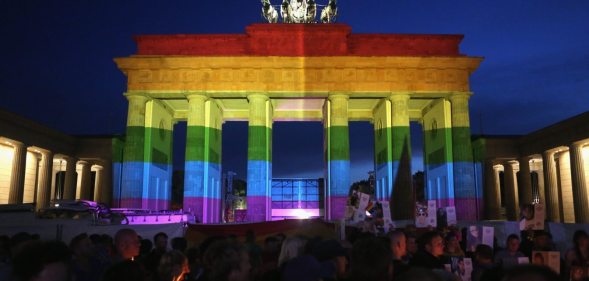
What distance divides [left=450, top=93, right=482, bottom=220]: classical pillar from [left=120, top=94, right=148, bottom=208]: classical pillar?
88.9 feet

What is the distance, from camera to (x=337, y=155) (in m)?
40.8

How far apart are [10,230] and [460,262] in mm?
15317

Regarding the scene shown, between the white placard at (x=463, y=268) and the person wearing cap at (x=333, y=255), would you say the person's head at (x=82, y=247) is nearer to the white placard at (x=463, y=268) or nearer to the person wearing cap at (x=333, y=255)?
the person wearing cap at (x=333, y=255)

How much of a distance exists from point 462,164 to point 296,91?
51.3 feet

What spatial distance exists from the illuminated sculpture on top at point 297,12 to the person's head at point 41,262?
4289cm

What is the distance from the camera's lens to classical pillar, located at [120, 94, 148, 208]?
39875 mm

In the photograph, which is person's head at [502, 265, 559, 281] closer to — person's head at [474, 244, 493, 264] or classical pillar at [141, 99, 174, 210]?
person's head at [474, 244, 493, 264]

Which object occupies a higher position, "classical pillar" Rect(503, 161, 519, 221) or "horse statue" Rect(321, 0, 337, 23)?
"horse statue" Rect(321, 0, 337, 23)

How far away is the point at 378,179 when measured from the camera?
4678cm

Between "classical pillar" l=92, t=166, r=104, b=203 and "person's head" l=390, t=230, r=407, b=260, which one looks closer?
"person's head" l=390, t=230, r=407, b=260

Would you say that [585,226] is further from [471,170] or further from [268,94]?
[268,94]

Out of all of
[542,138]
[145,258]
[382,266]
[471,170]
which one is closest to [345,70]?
[471,170]

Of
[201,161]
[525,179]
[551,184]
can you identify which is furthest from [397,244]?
[525,179]

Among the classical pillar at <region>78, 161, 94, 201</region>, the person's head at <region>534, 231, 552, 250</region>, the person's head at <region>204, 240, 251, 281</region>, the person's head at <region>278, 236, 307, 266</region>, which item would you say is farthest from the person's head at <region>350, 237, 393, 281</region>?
the classical pillar at <region>78, 161, 94, 201</region>
